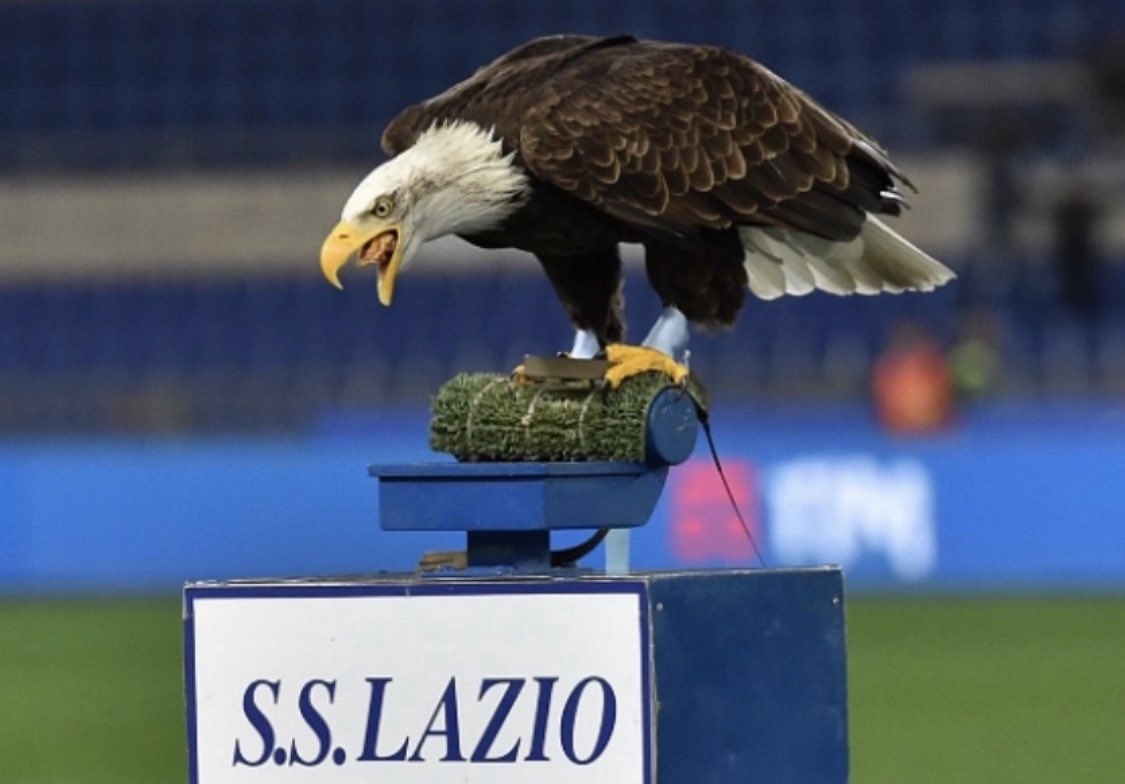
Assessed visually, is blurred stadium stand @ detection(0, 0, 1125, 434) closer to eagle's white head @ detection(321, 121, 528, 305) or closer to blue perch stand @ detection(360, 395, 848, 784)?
eagle's white head @ detection(321, 121, 528, 305)

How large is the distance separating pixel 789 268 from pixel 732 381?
12488 mm

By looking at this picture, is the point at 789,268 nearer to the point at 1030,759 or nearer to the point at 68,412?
the point at 1030,759

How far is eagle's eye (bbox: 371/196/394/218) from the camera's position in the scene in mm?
4887

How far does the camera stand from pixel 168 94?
2309cm

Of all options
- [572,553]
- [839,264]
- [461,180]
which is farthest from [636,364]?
[839,264]

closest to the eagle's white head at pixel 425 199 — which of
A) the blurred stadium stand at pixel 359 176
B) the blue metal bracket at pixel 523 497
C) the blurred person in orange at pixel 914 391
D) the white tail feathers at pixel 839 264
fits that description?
the blue metal bracket at pixel 523 497

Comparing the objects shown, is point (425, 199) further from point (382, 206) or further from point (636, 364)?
point (636, 364)

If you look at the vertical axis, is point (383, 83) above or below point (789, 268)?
above

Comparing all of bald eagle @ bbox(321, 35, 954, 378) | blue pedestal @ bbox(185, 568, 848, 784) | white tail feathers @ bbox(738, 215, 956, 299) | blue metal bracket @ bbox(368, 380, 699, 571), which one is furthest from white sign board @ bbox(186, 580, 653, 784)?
white tail feathers @ bbox(738, 215, 956, 299)

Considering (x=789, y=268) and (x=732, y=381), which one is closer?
(x=789, y=268)

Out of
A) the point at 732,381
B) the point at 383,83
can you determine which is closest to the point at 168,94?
the point at 383,83

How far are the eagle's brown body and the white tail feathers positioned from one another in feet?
0.29

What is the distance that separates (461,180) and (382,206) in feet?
0.83

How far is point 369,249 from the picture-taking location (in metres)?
4.93
